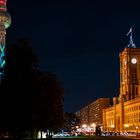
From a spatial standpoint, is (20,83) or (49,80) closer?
(20,83)

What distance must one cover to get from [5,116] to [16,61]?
24.6 ft

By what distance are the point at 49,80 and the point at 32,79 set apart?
2597 cm

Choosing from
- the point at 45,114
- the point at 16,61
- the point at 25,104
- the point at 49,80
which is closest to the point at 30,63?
the point at 16,61

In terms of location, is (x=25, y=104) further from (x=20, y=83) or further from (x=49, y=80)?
(x=49, y=80)

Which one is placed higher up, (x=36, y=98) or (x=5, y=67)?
(x=5, y=67)

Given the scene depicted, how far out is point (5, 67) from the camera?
62.0 meters

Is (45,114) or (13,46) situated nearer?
(13,46)

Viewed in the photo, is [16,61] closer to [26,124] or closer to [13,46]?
[13,46]

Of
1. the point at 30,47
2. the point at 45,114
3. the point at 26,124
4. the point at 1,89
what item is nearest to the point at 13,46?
the point at 30,47

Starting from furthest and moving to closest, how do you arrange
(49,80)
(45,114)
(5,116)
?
(49,80)
(45,114)
(5,116)

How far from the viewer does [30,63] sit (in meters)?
61.9

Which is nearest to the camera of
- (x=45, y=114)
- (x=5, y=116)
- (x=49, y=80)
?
(x=5, y=116)

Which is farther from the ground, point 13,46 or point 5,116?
point 13,46

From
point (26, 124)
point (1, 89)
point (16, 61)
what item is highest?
point (16, 61)
